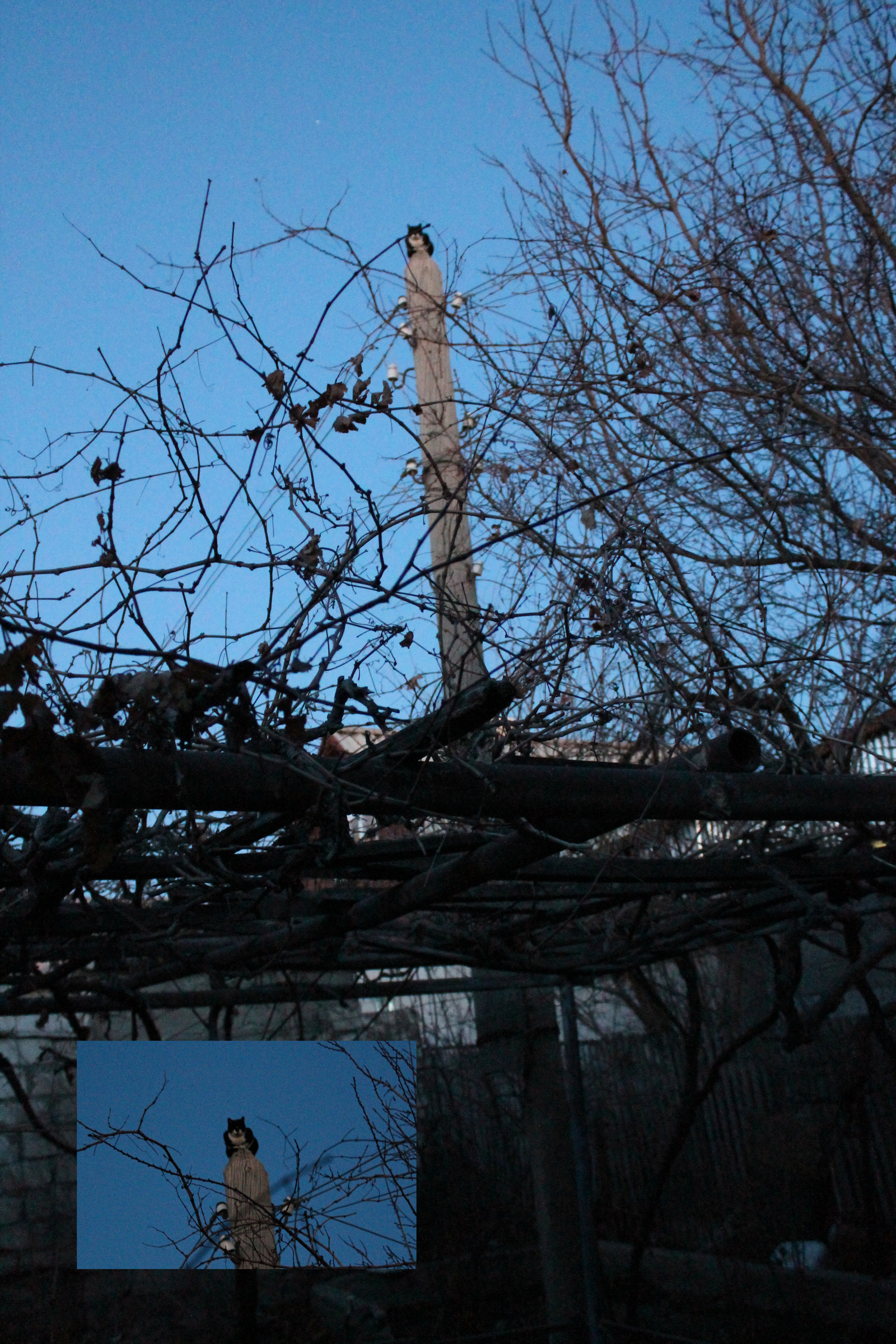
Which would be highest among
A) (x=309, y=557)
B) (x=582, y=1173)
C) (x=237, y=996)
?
(x=309, y=557)

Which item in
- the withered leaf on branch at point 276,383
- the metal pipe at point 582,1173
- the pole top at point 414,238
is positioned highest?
the pole top at point 414,238

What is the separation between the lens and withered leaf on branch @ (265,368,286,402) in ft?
7.14

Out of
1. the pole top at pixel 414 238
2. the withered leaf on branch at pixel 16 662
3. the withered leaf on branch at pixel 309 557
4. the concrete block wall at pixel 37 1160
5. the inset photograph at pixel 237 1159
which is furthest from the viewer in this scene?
the concrete block wall at pixel 37 1160

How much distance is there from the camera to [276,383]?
2.18m

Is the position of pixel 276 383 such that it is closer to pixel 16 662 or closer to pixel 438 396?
pixel 16 662

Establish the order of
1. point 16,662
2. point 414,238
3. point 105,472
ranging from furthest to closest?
point 414,238 < point 105,472 < point 16,662

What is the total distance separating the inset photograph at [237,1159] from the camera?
4582 mm

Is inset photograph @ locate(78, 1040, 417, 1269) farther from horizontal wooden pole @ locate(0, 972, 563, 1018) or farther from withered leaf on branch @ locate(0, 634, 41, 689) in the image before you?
withered leaf on branch @ locate(0, 634, 41, 689)

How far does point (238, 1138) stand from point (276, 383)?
134 inches

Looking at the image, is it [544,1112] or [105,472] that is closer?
[105,472]

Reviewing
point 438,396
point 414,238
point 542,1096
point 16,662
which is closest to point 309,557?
point 16,662

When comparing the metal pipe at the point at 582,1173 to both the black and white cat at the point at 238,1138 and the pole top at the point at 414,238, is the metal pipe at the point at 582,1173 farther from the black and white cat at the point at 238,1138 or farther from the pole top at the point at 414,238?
the pole top at the point at 414,238

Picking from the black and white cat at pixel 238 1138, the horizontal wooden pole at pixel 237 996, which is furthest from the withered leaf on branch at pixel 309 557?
the black and white cat at pixel 238 1138

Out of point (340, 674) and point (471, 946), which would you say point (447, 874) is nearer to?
point (340, 674)
